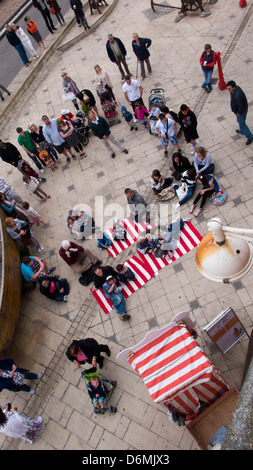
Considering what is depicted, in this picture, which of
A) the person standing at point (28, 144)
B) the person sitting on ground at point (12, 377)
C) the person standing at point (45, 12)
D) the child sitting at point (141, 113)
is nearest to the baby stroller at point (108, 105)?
the child sitting at point (141, 113)

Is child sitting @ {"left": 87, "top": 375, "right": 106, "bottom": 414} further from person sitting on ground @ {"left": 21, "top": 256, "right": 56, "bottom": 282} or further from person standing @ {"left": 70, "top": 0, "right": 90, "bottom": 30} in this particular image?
person standing @ {"left": 70, "top": 0, "right": 90, "bottom": 30}

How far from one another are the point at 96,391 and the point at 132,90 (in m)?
8.98

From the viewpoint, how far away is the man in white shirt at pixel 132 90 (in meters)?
10.6

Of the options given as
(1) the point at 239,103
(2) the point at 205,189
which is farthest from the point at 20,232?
(1) the point at 239,103

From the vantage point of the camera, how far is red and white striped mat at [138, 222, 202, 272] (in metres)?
8.64

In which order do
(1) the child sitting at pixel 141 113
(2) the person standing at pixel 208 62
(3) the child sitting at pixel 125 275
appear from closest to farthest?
(3) the child sitting at pixel 125 275
(2) the person standing at pixel 208 62
(1) the child sitting at pixel 141 113

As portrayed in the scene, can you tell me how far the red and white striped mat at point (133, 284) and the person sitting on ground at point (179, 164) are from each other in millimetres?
2926

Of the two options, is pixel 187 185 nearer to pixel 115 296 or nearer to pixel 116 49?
pixel 115 296

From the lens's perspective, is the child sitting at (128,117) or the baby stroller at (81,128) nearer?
the child sitting at (128,117)

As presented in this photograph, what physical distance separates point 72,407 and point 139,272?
11.8 ft

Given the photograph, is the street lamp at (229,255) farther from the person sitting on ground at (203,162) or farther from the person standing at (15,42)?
the person standing at (15,42)

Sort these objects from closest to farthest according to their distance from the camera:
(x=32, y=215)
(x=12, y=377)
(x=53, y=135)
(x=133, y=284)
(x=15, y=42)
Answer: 1. (x=12, y=377)
2. (x=133, y=284)
3. (x=32, y=215)
4. (x=53, y=135)
5. (x=15, y=42)

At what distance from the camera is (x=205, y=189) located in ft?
28.6

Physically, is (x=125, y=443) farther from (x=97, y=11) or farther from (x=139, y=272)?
(x=97, y=11)
